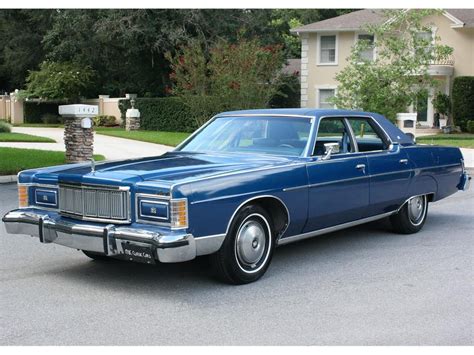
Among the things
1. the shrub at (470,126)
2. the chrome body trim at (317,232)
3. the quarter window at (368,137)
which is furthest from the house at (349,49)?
the chrome body trim at (317,232)

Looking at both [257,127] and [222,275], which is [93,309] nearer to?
[222,275]

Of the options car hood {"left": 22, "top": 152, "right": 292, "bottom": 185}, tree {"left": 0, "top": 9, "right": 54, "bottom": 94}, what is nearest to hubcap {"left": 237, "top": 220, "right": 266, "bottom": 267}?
car hood {"left": 22, "top": 152, "right": 292, "bottom": 185}

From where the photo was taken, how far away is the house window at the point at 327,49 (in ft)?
116

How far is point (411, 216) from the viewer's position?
8.31 m

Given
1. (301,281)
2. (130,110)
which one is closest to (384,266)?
(301,281)

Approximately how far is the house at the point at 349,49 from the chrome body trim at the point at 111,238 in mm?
26631

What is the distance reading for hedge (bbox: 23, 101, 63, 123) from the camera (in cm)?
4356

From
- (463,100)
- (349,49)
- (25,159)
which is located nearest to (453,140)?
(463,100)

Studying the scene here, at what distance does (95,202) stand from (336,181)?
2421 millimetres

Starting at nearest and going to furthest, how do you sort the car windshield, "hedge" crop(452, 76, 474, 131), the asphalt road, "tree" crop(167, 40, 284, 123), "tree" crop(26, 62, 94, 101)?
the asphalt road, the car windshield, "tree" crop(167, 40, 284, 123), "hedge" crop(452, 76, 474, 131), "tree" crop(26, 62, 94, 101)

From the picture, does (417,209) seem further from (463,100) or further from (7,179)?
(463,100)

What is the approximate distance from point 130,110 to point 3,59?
2001 cm

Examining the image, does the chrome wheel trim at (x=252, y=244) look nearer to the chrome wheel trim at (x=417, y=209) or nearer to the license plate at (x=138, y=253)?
the license plate at (x=138, y=253)

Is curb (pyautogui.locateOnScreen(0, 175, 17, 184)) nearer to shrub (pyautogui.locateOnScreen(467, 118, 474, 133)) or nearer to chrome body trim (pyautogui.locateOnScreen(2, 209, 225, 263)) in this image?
chrome body trim (pyautogui.locateOnScreen(2, 209, 225, 263))
